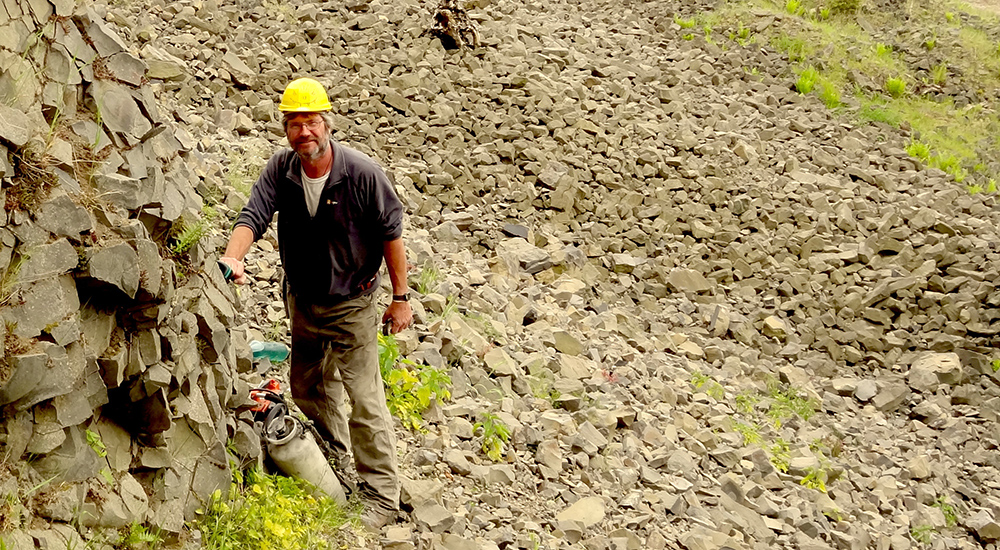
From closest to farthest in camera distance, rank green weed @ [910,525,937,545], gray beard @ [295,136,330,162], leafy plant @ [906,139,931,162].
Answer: gray beard @ [295,136,330,162]
green weed @ [910,525,937,545]
leafy plant @ [906,139,931,162]

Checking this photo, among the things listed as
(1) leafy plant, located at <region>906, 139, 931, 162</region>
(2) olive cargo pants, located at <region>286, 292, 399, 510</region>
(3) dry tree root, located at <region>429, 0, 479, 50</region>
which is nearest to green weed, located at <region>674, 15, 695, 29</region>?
(1) leafy plant, located at <region>906, 139, 931, 162</region>

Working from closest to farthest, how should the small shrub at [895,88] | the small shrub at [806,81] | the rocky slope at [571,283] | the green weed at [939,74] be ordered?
the rocky slope at [571,283], the small shrub at [806,81], the small shrub at [895,88], the green weed at [939,74]

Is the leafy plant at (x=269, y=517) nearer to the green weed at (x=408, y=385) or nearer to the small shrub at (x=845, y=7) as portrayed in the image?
the green weed at (x=408, y=385)

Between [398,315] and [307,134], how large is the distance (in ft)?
3.61

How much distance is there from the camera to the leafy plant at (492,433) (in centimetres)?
553

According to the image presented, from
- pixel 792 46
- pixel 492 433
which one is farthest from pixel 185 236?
pixel 792 46

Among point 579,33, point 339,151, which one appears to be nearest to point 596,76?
point 579,33

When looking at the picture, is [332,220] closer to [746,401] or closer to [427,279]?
[427,279]

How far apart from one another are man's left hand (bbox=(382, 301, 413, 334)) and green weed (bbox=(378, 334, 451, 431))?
3.08 ft

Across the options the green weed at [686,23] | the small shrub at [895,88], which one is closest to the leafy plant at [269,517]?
the green weed at [686,23]

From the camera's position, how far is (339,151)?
Result: 3.95 meters

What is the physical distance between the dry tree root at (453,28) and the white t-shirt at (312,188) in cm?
782

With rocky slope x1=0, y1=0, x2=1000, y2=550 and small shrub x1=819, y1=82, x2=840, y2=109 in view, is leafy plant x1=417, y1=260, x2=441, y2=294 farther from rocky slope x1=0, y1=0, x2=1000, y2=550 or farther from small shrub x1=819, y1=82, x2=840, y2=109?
small shrub x1=819, y1=82, x2=840, y2=109

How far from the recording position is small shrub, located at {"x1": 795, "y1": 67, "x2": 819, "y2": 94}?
13195mm
